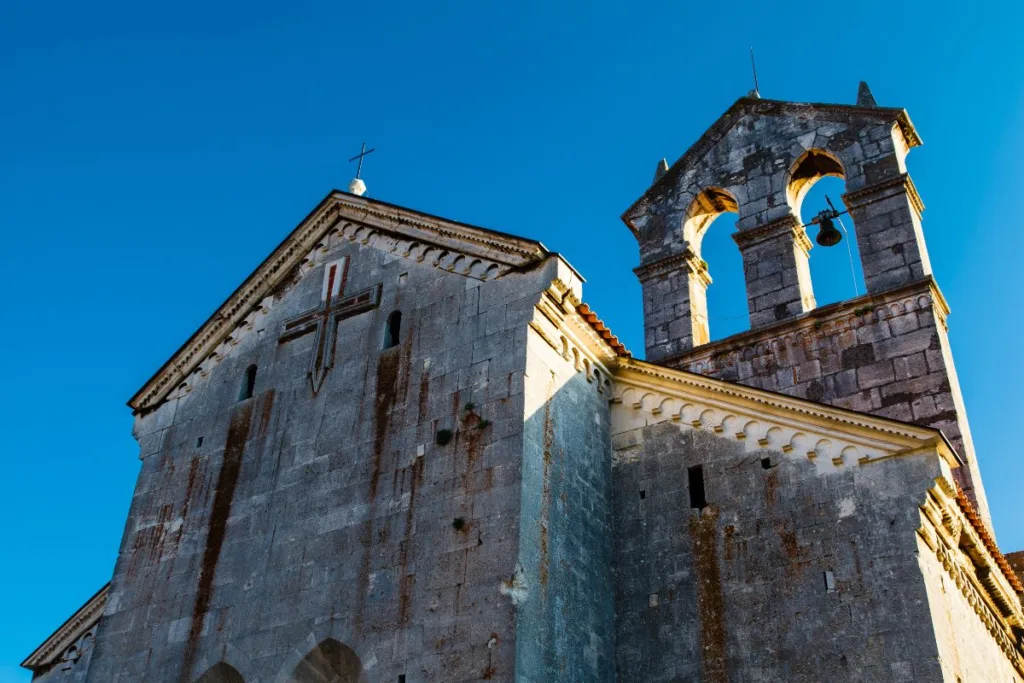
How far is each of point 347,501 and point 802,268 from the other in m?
7.91

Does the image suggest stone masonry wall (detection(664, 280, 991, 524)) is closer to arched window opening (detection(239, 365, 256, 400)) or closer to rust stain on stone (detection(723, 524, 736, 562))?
rust stain on stone (detection(723, 524, 736, 562))

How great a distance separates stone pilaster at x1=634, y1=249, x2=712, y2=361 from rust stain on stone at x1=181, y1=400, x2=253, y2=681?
244 inches

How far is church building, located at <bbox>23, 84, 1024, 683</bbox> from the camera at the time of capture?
971cm

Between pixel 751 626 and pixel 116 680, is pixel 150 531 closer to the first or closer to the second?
pixel 116 680

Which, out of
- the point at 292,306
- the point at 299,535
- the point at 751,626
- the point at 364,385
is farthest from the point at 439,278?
the point at 751,626

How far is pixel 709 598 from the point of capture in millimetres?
10383

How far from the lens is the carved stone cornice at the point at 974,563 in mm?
10062

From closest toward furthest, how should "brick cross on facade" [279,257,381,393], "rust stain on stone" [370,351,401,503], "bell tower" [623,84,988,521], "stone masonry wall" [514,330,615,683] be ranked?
"stone masonry wall" [514,330,615,683] → "rust stain on stone" [370,351,401,503] → "brick cross on facade" [279,257,381,393] → "bell tower" [623,84,988,521]

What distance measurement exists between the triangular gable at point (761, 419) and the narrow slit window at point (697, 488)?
0.47 metres

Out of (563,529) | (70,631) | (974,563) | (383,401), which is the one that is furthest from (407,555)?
(70,631)

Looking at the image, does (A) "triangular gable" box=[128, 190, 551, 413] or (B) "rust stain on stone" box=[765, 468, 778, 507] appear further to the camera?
(A) "triangular gable" box=[128, 190, 551, 413]

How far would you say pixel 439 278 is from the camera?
12.1m

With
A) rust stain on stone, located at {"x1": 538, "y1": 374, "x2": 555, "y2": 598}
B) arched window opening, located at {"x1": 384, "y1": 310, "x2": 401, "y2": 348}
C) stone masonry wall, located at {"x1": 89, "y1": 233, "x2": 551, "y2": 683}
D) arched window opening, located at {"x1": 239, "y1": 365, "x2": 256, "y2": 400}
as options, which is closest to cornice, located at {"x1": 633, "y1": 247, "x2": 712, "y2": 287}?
stone masonry wall, located at {"x1": 89, "y1": 233, "x2": 551, "y2": 683}

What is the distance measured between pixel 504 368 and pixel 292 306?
3739 millimetres
